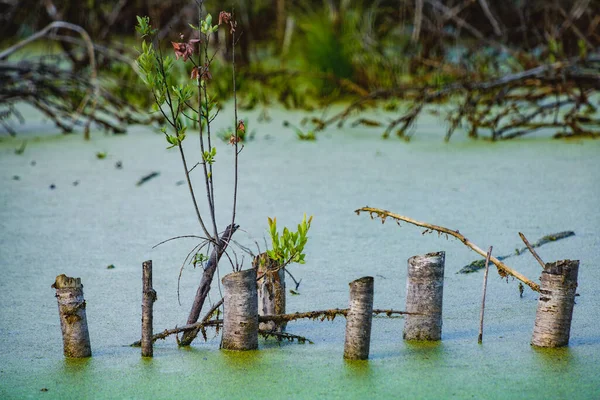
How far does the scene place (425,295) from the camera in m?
1.71

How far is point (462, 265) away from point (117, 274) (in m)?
0.85

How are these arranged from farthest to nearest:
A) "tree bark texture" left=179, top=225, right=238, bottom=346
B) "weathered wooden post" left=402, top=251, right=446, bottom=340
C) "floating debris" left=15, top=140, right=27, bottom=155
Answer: "floating debris" left=15, top=140, right=27, bottom=155
"tree bark texture" left=179, top=225, right=238, bottom=346
"weathered wooden post" left=402, top=251, right=446, bottom=340

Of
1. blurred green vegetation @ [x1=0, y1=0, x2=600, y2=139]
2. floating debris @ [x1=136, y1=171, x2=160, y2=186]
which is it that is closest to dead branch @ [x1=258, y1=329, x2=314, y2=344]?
floating debris @ [x1=136, y1=171, x2=160, y2=186]

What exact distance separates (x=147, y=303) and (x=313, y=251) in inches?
35.1

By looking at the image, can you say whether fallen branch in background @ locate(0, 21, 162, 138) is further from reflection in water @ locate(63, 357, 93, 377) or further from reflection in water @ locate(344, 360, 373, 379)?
reflection in water @ locate(344, 360, 373, 379)

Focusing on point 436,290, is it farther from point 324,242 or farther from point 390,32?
point 390,32

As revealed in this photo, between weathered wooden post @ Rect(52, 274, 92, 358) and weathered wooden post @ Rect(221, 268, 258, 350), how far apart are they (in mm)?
251

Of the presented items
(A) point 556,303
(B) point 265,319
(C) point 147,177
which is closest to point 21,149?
(C) point 147,177

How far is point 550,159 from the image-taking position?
3617 millimetres

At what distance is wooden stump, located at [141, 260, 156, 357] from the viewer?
5.39 feet

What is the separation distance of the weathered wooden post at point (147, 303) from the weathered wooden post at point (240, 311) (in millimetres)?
127

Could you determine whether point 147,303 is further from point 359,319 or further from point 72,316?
point 359,319

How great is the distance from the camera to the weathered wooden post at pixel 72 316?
165 cm

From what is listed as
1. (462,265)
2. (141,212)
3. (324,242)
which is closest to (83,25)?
(141,212)
